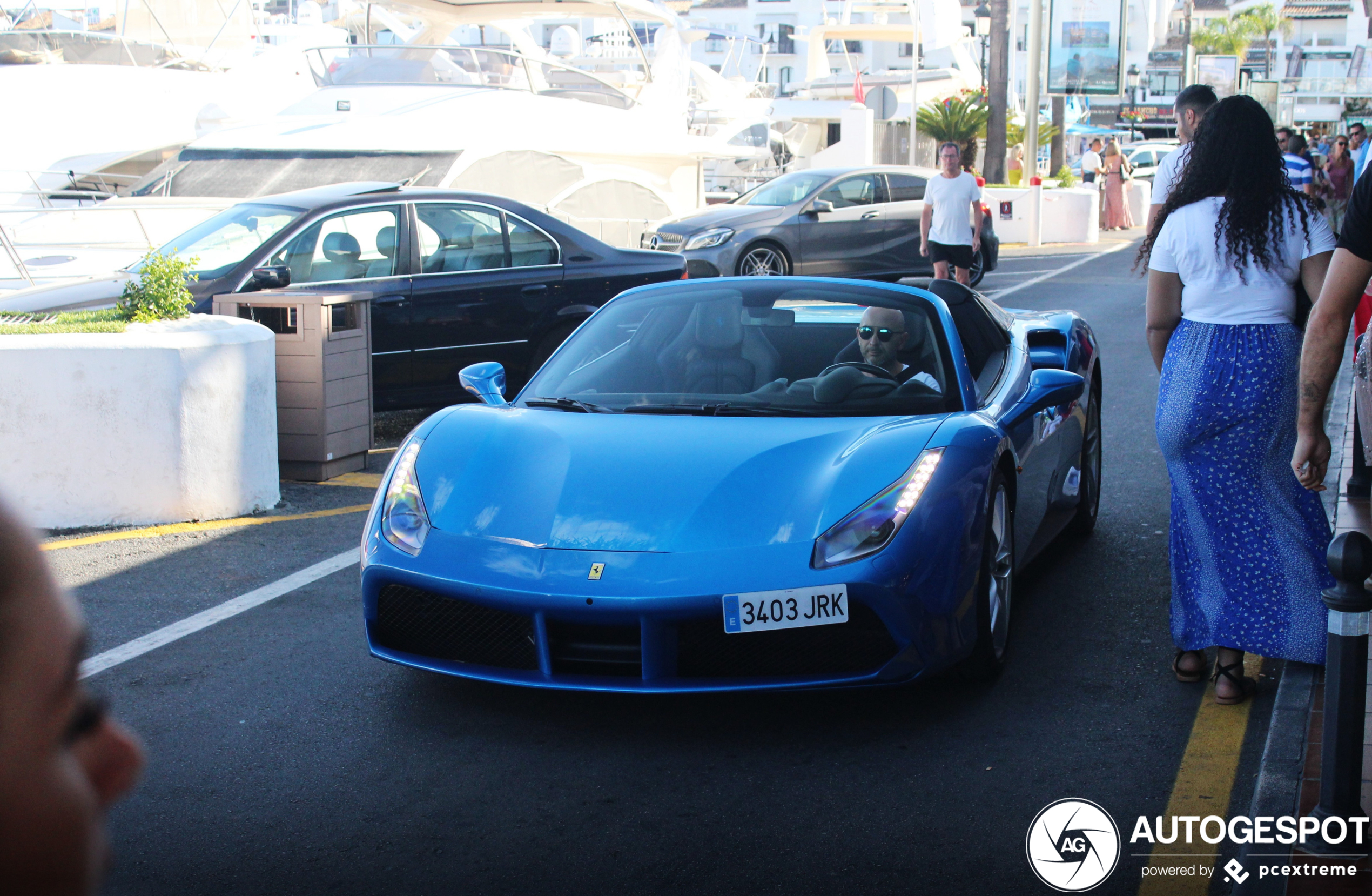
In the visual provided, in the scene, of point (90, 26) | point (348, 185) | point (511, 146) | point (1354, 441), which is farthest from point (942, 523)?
point (90, 26)

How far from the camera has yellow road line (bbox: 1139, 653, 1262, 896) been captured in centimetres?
311

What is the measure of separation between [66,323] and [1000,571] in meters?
4.71

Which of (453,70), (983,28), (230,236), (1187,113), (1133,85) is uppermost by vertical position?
(983,28)

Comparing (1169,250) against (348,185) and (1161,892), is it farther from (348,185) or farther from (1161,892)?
(348,185)

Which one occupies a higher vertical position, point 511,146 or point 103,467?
point 511,146

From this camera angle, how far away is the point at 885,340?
197 inches

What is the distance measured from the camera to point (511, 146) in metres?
18.0

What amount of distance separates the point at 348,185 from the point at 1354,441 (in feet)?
21.6

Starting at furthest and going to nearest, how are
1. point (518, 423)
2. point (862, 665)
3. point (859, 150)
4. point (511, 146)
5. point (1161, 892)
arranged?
point (859, 150), point (511, 146), point (518, 423), point (862, 665), point (1161, 892)

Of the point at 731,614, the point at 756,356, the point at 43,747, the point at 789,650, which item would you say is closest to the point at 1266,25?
the point at 756,356

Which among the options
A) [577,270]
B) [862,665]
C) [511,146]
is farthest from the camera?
[511,146]

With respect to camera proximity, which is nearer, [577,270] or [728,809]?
[728,809]

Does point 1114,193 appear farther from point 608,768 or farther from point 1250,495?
point 608,768

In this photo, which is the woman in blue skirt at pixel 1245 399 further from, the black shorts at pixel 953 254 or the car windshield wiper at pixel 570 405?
the black shorts at pixel 953 254
